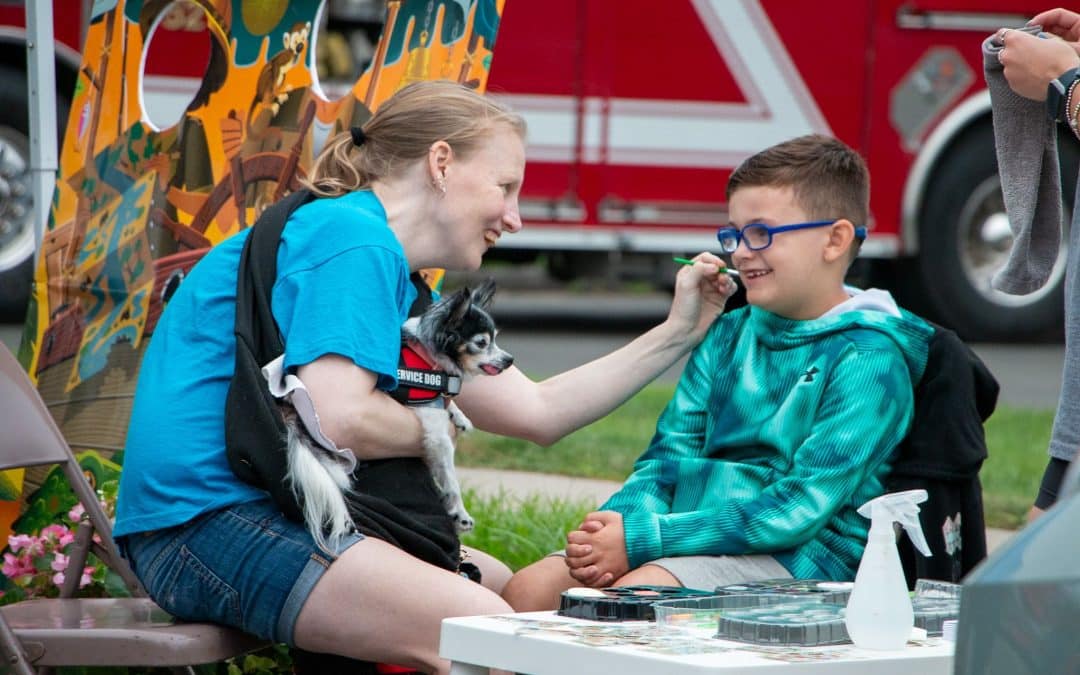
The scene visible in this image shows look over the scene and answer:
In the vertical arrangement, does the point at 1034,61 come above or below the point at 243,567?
above

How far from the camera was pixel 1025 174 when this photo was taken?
3.14 m

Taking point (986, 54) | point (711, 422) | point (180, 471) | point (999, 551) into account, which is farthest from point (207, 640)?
point (986, 54)

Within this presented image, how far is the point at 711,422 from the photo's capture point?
3.59 meters

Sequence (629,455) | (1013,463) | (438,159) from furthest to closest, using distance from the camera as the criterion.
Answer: (1013,463) < (629,455) < (438,159)

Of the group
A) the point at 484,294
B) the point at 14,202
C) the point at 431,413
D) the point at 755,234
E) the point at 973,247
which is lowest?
the point at 431,413

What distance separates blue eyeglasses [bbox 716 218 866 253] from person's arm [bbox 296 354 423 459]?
931mm

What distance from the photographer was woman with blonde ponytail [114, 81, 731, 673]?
2.79m

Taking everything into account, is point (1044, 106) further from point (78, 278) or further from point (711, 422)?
point (78, 278)

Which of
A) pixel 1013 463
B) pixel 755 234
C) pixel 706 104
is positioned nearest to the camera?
pixel 755 234

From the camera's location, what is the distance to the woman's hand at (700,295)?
3.63 metres

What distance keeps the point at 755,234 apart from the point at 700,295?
10.2 inches

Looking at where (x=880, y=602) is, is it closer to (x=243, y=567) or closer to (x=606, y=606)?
(x=606, y=606)

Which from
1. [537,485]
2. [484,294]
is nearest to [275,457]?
[484,294]

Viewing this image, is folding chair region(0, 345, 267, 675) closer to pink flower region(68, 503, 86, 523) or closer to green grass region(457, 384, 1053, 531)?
pink flower region(68, 503, 86, 523)
